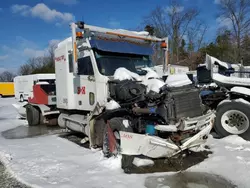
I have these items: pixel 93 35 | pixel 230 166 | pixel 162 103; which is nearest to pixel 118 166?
pixel 162 103

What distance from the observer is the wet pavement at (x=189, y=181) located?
4.07 meters

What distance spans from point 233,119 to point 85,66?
407 centimetres

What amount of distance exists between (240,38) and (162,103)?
104 feet

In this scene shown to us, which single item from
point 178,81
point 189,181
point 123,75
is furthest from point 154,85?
point 189,181

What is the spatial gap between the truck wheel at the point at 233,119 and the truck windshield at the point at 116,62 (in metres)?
2.36

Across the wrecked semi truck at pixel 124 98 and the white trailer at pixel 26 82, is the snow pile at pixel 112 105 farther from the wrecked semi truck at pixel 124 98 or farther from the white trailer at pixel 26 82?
the white trailer at pixel 26 82

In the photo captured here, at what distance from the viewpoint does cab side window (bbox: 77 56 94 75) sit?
19.9ft

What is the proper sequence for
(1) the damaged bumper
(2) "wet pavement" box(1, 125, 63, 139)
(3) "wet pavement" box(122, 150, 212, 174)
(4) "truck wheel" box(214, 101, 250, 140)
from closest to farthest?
(1) the damaged bumper → (3) "wet pavement" box(122, 150, 212, 174) → (4) "truck wheel" box(214, 101, 250, 140) → (2) "wet pavement" box(1, 125, 63, 139)

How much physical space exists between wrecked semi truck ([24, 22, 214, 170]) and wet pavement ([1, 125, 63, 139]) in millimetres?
1556

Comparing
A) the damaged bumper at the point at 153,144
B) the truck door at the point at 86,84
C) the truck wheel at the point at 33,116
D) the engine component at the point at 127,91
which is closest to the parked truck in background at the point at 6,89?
the truck wheel at the point at 33,116

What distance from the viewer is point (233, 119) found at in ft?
21.3

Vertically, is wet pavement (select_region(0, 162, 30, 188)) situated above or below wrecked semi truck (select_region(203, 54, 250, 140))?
below

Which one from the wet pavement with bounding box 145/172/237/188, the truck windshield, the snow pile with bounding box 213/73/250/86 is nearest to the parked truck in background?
the truck windshield

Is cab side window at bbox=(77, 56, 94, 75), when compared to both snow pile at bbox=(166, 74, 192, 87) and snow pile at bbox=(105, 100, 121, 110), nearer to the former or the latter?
snow pile at bbox=(105, 100, 121, 110)
